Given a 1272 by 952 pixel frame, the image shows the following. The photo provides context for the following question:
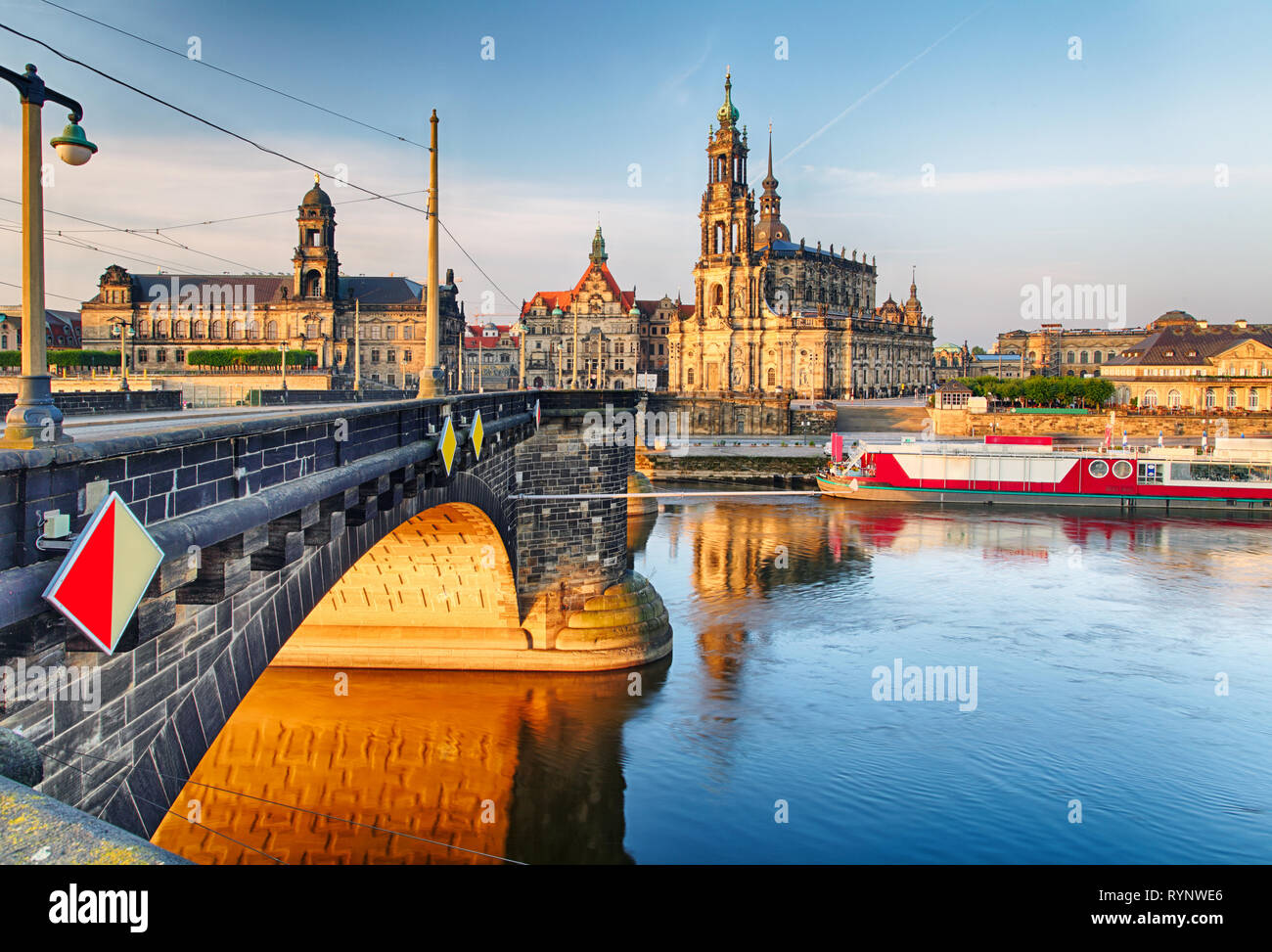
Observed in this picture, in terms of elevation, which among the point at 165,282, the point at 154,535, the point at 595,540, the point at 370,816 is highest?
the point at 165,282

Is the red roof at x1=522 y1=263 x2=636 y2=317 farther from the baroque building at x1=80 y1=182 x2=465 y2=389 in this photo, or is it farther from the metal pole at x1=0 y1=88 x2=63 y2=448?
the metal pole at x1=0 y1=88 x2=63 y2=448

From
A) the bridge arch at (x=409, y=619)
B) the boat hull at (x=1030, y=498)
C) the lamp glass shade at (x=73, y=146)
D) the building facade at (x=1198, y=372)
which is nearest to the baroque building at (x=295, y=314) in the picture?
→ the boat hull at (x=1030, y=498)

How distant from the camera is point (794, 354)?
107312 mm

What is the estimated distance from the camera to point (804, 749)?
2066cm

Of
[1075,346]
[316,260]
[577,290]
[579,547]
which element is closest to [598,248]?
[577,290]

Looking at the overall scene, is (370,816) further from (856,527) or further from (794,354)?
(794,354)

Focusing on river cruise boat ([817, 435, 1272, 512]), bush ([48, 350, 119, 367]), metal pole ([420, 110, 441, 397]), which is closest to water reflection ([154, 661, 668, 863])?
metal pole ([420, 110, 441, 397])

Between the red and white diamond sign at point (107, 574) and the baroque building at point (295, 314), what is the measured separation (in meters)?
89.4

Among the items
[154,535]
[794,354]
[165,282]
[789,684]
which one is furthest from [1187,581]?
[165,282]

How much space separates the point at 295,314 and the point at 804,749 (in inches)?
3498

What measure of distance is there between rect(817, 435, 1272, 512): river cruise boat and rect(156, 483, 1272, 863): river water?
26076 mm

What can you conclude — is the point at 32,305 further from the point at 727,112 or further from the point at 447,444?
the point at 727,112

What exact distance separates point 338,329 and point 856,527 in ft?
216

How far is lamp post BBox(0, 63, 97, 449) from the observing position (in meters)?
5.64
